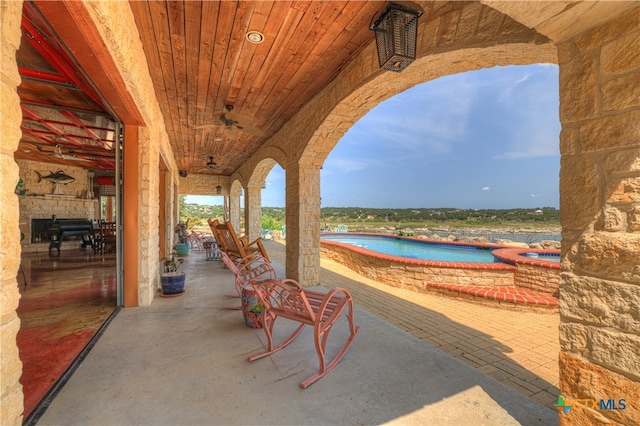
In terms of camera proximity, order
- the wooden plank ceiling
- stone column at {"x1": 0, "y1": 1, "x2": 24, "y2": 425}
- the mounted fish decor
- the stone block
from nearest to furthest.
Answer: stone column at {"x1": 0, "y1": 1, "x2": 24, "y2": 425} < the stone block < the wooden plank ceiling < the mounted fish decor

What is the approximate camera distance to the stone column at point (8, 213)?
3.17 ft

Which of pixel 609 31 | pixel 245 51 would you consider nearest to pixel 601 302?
pixel 609 31

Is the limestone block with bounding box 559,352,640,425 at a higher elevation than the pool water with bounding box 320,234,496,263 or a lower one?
higher

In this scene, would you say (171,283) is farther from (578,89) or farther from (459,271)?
(459,271)

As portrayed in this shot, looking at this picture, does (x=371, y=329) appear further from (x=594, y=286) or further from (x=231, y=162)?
(x=231, y=162)

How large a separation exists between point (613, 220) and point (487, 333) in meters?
2.66

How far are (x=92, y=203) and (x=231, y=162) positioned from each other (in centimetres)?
488

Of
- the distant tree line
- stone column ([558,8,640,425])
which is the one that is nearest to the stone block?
stone column ([558,8,640,425])

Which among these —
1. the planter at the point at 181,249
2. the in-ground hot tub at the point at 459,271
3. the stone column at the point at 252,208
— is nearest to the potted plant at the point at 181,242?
the planter at the point at 181,249

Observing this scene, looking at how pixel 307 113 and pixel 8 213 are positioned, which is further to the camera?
pixel 307 113

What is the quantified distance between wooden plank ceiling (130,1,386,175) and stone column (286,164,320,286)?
1144 mm

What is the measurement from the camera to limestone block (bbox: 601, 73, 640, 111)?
1.17 metres

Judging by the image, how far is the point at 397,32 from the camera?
7.23 ft

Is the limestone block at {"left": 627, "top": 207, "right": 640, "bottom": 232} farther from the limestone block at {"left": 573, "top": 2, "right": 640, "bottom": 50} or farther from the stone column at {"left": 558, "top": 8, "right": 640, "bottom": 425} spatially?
the limestone block at {"left": 573, "top": 2, "right": 640, "bottom": 50}
